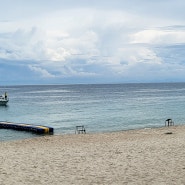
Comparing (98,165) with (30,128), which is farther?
(30,128)

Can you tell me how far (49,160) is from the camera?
16.8 metres

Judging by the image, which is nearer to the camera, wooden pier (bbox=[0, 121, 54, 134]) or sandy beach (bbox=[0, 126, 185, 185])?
sandy beach (bbox=[0, 126, 185, 185])

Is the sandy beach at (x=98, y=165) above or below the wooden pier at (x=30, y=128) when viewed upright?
above

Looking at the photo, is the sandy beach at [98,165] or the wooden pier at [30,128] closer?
the sandy beach at [98,165]

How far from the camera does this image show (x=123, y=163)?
15547 millimetres

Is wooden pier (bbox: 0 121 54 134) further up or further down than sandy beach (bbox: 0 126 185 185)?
further down

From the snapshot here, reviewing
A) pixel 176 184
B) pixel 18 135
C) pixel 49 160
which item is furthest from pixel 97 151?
pixel 18 135

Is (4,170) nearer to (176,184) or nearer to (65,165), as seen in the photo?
(65,165)

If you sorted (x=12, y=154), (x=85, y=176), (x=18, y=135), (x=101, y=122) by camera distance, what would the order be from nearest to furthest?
(x=85, y=176)
(x=12, y=154)
(x=18, y=135)
(x=101, y=122)

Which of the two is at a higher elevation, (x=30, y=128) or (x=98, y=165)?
(x=98, y=165)

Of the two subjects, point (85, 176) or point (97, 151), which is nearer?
point (85, 176)

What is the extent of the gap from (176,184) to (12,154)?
996 centimetres

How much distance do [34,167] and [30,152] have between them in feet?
14.8

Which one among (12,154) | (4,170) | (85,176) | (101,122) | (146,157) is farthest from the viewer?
(101,122)
